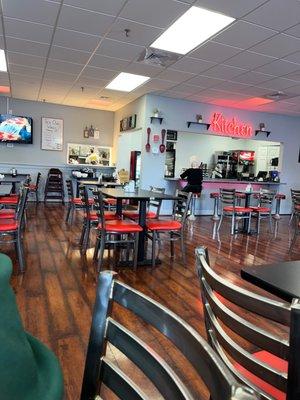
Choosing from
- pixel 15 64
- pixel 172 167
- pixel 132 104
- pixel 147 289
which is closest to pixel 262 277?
pixel 147 289

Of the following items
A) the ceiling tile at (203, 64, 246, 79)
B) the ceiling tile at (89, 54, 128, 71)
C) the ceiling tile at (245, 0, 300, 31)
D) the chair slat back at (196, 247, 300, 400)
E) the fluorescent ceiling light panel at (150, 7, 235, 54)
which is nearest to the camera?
the chair slat back at (196, 247, 300, 400)

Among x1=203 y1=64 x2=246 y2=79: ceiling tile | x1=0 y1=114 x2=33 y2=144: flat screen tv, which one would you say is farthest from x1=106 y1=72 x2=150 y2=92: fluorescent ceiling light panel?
x1=0 y1=114 x2=33 y2=144: flat screen tv

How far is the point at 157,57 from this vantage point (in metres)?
4.94

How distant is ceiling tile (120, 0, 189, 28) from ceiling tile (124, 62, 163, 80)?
155 cm

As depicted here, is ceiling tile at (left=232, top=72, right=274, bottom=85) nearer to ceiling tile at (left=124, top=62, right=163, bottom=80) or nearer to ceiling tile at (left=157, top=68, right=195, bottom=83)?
ceiling tile at (left=157, top=68, right=195, bottom=83)

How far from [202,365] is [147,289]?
2697 mm

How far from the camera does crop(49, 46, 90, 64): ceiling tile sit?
16.3 feet

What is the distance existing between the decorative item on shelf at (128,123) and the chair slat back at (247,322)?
7.40 m

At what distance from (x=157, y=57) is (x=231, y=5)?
169cm

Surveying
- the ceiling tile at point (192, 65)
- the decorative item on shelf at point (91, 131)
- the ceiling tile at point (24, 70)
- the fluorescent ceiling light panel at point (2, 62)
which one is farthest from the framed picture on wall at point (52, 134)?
the ceiling tile at point (192, 65)

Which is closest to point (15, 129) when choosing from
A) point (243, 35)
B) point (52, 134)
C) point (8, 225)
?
point (52, 134)

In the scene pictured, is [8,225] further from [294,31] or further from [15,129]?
[15,129]

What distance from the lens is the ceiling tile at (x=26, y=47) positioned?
470 cm

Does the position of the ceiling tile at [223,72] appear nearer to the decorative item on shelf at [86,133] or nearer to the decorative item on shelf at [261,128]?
the decorative item on shelf at [261,128]
